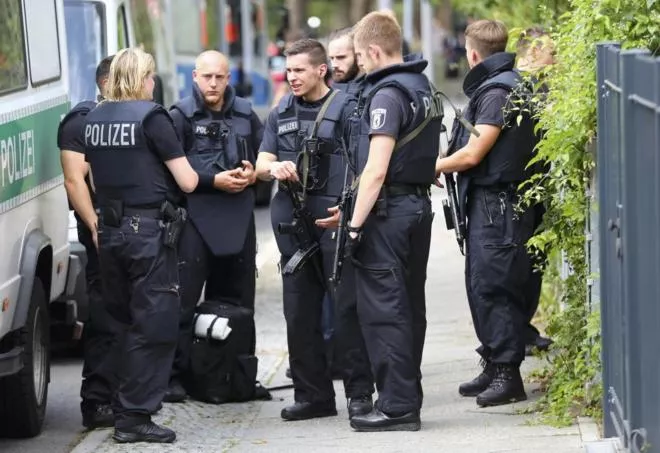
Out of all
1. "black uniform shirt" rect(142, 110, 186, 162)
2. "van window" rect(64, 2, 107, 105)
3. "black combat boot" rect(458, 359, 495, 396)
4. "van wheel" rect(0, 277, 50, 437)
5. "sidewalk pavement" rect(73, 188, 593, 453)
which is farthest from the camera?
"van window" rect(64, 2, 107, 105)

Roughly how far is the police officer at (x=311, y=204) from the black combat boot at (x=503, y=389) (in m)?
0.59

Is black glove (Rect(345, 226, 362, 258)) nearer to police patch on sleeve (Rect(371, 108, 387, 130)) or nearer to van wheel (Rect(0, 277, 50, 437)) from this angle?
police patch on sleeve (Rect(371, 108, 387, 130))

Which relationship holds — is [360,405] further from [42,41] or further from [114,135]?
[42,41]

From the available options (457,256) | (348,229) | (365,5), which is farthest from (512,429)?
(365,5)

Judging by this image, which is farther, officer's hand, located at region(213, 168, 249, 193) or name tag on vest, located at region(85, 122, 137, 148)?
officer's hand, located at region(213, 168, 249, 193)

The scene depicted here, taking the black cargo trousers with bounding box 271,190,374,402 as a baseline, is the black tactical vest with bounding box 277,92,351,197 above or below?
above

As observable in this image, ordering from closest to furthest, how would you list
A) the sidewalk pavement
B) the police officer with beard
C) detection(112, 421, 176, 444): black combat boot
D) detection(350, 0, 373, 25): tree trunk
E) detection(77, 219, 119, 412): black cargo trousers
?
the sidewalk pavement < detection(112, 421, 176, 444): black combat boot < detection(77, 219, 119, 412): black cargo trousers < the police officer with beard < detection(350, 0, 373, 25): tree trunk

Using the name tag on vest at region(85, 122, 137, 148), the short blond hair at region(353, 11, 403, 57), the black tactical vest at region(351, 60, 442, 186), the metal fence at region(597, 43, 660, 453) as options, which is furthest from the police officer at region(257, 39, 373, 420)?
the metal fence at region(597, 43, 660, 453)

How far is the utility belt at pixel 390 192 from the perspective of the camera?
702cm

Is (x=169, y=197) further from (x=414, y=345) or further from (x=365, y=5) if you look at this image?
(x=365, y=5)

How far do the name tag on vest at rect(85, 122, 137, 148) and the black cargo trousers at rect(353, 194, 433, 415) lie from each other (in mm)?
1147

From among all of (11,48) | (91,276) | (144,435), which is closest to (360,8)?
(91,276)

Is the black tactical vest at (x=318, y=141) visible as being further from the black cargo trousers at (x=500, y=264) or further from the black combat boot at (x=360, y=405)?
the black combat boot at (x=360, y=405)

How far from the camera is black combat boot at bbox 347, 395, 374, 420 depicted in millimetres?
7469
